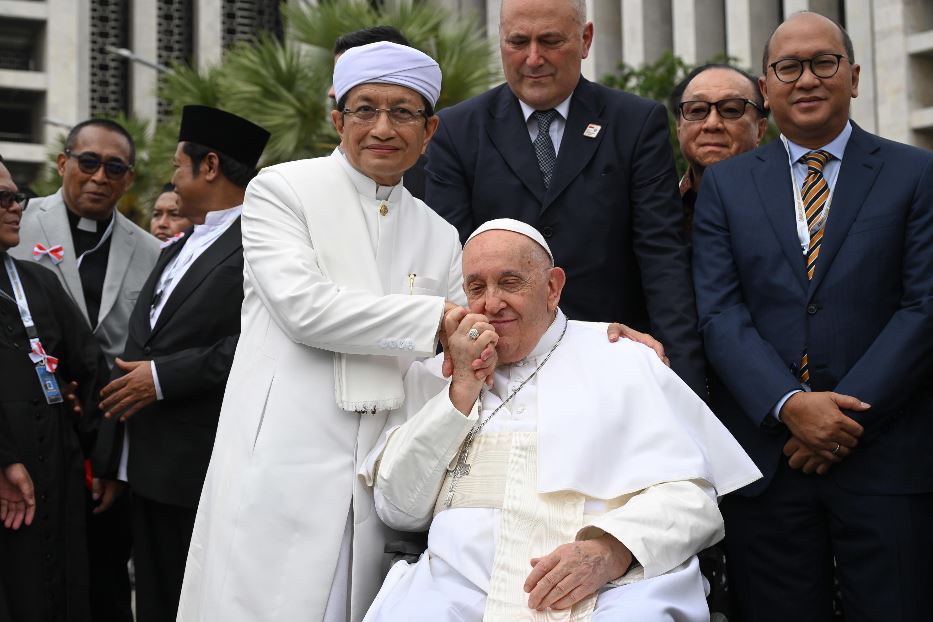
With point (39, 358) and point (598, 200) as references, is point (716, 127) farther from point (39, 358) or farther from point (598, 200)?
point (39, 358)

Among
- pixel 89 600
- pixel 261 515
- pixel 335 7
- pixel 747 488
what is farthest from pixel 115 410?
pixel 335 7

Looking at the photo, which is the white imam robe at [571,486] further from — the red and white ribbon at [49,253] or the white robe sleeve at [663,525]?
the red and white ribbon at [49,253]

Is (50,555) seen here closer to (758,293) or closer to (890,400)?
(758,293)

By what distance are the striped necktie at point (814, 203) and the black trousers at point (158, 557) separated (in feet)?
9.72

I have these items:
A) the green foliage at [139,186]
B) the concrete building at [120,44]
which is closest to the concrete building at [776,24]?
the concrete building at [120,44]

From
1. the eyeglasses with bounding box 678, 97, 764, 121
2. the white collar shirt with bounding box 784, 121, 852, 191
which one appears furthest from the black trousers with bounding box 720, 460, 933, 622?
the eyeglasses with bounding box 678, 97, 764, 121

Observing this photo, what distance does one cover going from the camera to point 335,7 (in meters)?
16.0

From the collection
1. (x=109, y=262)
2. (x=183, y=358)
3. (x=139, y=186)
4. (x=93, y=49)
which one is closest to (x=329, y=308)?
(x=183, y=358)

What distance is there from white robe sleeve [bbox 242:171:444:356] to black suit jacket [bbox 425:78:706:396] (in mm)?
870

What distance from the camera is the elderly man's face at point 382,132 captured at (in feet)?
14.8

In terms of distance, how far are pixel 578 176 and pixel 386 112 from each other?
0.91 metres

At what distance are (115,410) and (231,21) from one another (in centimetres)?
3617

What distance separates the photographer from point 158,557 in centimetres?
585

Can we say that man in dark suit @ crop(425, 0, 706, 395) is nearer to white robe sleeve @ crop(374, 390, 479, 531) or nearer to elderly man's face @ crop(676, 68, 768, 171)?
elderly man's face @ crop(676, 68, 768, 171)
